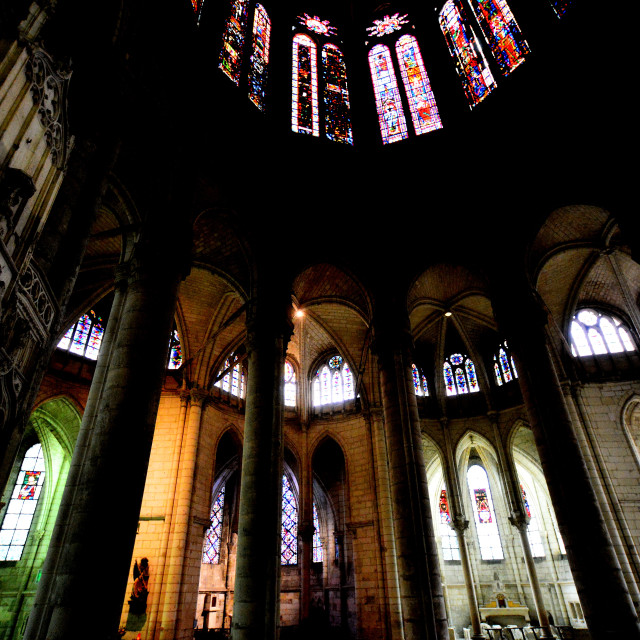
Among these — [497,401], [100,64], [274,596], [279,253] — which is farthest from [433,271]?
[100,64]

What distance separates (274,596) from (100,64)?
27.9ft

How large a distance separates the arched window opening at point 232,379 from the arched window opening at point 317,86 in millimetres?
9156

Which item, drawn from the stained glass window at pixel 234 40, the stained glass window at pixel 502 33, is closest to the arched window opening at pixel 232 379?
the stained glass window at pixel 234 40

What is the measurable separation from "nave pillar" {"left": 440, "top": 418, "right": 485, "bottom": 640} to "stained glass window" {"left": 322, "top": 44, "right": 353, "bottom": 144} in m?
12.8

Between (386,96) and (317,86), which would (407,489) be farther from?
(317,86)

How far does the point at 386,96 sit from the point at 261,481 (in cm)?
1416

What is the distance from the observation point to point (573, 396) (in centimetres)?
1540

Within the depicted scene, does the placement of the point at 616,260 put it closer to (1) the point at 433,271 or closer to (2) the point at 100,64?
(1) the point at 433,271

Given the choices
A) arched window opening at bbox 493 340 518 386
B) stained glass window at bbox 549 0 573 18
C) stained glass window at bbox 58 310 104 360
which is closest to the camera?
stained glass window at bbox 549 0 573 18

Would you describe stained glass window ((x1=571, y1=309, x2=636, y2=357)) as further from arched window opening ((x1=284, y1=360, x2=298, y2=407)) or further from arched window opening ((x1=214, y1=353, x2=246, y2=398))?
arched window opening ((x1=214, y1=353, x2=246, y2=398))

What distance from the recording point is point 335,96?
53.7 feet

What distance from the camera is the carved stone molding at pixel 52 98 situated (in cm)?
346

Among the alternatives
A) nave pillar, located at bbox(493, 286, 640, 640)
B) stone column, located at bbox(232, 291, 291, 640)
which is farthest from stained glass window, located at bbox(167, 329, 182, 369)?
nave pillar, located at bbox(493, 286, 640, 640)

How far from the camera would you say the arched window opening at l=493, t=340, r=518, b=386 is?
18984mm
